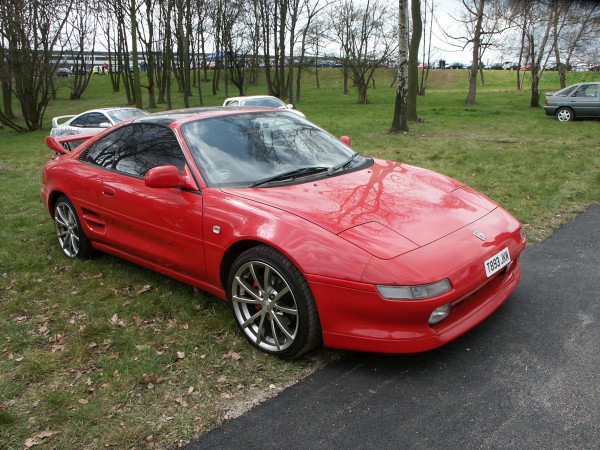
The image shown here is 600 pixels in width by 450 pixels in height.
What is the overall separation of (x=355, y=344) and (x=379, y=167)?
180 cm

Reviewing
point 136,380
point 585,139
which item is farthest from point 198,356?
point 585,139

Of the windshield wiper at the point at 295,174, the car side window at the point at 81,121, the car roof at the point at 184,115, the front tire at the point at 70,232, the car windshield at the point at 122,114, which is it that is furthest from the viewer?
the car side window at the point at 81,121

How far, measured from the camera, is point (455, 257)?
288 cm

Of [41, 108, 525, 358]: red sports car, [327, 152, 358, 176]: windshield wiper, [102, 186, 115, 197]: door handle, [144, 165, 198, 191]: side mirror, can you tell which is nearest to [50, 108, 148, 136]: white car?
[41, 108, 525, 358]: red sports car

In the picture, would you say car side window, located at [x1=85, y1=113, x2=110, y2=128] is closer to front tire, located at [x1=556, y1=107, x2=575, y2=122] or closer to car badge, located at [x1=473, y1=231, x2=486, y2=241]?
car badge, located at [x1=473, y1=231, x2=486, y2=241]

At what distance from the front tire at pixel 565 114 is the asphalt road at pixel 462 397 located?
17.0 metres

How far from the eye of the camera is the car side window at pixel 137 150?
3.90 metres

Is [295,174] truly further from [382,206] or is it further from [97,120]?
[97,120]

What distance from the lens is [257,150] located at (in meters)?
3.85

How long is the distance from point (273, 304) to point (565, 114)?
18.5 meters

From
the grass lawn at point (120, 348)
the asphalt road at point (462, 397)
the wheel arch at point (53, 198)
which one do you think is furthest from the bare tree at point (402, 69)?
the asphalt road at point (462, 397)

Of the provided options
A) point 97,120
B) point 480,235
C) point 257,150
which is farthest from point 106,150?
point 97,120

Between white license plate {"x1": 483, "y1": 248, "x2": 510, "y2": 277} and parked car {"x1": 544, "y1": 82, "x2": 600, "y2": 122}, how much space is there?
1724 cm

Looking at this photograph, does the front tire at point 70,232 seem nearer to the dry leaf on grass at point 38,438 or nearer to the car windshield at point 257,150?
the car windshield at point 257,150
